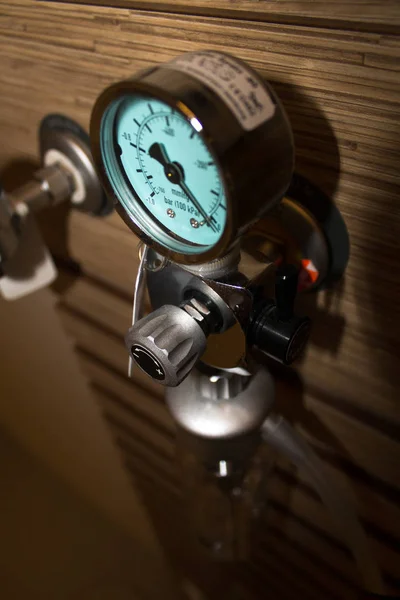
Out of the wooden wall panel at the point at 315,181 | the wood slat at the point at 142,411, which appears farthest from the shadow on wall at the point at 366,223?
the wood slat at the point at 142,411

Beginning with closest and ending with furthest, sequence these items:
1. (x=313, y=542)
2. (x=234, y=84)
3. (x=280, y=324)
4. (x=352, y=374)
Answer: (x=234, y=84), (x=280, y=324), (x=352, y=374), (x=313, y=542)

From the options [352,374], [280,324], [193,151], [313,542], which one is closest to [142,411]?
[313,542]

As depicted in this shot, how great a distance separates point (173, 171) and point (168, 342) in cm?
Result: 11

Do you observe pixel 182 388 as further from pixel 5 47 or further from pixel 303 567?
pixel 303 567

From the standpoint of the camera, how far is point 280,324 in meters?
0.37

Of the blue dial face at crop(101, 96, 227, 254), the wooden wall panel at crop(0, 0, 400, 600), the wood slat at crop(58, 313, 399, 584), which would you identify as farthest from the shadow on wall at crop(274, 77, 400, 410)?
the wood slat at crop(58, 313, 399, 584)

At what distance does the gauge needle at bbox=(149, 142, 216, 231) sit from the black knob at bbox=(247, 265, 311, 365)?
84mm

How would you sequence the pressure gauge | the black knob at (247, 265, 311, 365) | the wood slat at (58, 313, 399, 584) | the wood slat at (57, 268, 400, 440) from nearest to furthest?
the pressure gauge < the black knob at (247, 265, 311, 365) < the wood slat at (57, 268, 400, 440) < the wood slat at (58, 313, 399, 584)

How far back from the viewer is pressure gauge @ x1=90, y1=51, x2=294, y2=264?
0.25m

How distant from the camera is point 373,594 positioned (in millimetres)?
582

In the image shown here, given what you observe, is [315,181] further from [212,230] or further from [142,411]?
[142,411]

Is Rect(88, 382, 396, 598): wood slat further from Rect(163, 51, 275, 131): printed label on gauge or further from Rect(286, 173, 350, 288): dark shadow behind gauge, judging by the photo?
Rect(163, 51, 275, 131): printed label on gauge

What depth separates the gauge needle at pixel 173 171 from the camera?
29 centimetres

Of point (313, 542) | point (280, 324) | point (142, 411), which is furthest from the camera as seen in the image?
point (142, 411)
